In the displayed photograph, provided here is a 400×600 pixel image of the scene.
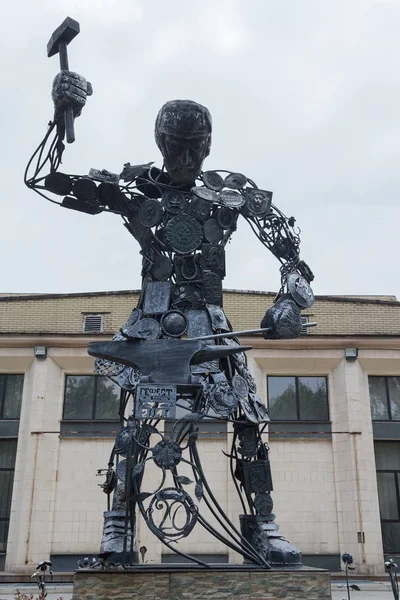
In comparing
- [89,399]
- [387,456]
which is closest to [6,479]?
[89,399]

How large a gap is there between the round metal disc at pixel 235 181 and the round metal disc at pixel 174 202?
1.65 ft

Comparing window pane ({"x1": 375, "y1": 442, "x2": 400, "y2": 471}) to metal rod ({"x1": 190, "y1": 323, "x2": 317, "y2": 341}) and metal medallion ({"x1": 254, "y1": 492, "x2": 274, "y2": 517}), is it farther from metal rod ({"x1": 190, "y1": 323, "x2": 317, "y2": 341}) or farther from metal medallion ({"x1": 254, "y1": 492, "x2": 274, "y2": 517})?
metal rod ({"x1": 190, "y1": 323, "x2": 317, "y2": 341})

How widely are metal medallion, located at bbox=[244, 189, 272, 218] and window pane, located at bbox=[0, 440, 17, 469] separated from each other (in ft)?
A: 51.3

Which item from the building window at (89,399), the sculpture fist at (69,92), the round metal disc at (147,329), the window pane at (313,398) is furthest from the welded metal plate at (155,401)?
the window pane at (313,398)

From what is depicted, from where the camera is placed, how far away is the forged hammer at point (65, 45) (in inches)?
250

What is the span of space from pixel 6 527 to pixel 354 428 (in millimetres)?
11095

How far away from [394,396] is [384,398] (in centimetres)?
35

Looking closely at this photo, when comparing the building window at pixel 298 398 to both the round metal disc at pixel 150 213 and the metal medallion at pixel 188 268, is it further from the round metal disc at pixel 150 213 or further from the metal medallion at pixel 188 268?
the round metal disc at pixel 150 213

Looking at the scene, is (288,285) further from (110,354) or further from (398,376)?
(398,376)

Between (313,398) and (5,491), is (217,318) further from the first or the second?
(5,491)

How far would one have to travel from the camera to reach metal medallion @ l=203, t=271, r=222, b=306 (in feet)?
22.3

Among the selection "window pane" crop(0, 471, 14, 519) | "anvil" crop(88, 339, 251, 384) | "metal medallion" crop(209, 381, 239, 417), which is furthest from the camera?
"window pane" crop(0, 471, 14, 519)

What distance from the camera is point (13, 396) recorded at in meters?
20.6

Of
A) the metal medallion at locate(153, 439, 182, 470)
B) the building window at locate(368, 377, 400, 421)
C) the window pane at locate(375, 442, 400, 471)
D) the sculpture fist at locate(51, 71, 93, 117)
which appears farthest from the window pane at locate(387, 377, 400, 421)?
the sculpture fist at locate(51, 71, 93, 117)
